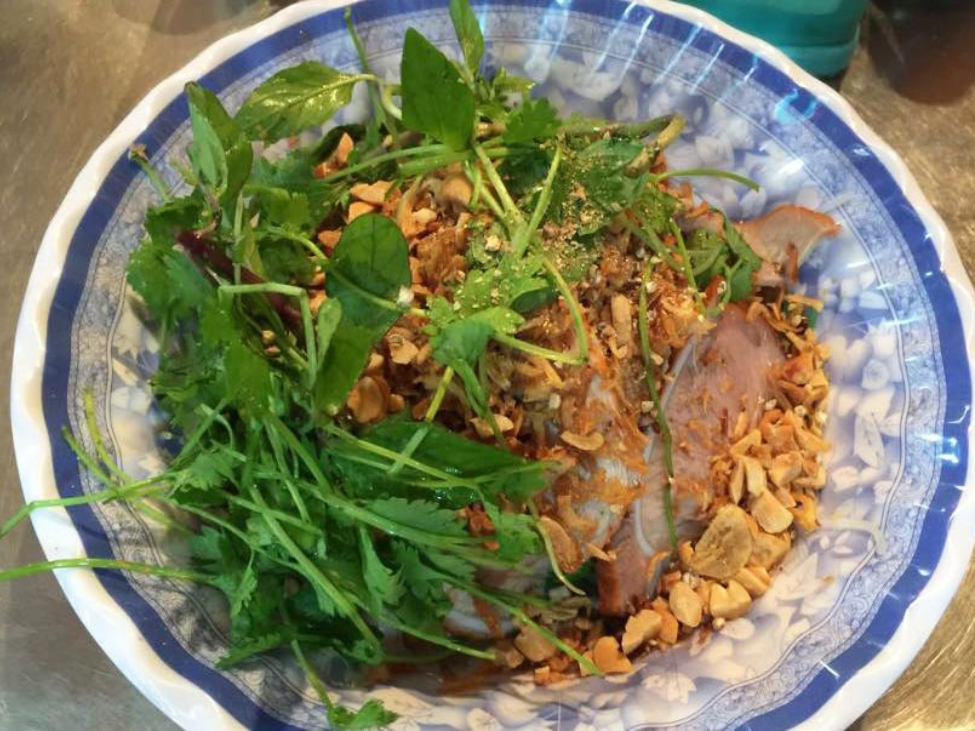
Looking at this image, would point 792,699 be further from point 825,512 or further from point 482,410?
point 482,410

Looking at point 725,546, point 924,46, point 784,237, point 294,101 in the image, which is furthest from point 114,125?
point 924,46

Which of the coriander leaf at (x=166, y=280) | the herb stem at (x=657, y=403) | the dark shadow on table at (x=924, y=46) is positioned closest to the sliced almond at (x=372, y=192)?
the coriander leaf at (x=166, y=280)

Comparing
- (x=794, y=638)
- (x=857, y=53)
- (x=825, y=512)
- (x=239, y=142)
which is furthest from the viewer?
(x=857, y=53)

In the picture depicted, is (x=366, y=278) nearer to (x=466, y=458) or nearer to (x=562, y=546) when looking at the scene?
(x=466, y=458)

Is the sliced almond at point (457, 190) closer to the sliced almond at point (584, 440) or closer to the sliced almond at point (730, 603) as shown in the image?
the sliced almond at point (584, 440)

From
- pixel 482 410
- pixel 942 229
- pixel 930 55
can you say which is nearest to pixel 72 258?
pixel 482 410

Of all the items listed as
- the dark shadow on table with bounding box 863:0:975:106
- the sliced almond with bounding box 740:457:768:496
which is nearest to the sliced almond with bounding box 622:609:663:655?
the sliced almond with bounding box 740:457:768:496
